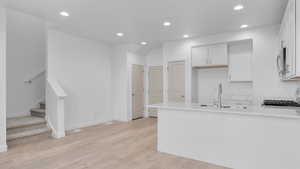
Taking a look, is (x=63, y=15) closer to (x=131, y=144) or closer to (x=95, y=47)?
(x=95, y=47)

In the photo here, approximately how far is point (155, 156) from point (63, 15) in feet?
10.6

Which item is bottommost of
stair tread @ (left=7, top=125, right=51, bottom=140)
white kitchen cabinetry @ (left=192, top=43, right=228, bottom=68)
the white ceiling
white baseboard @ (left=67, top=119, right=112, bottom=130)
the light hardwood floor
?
the light hardwood floor

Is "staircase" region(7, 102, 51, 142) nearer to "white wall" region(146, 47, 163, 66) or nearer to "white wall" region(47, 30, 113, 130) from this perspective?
"white wall" region(47, 30, 113, 130)

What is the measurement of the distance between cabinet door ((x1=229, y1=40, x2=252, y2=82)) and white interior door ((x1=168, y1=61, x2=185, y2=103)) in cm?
137

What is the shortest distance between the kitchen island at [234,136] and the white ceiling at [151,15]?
71.4 inches

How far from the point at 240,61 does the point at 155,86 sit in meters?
3.02

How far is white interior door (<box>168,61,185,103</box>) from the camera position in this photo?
5383 mm

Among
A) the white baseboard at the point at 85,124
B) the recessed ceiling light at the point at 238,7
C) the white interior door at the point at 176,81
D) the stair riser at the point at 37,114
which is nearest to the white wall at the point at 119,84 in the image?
the white baseboard at the point at 85,124

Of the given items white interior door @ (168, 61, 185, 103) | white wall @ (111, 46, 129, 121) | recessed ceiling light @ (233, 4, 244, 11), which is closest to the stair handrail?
white wall @ (111, 46, 129, 121)

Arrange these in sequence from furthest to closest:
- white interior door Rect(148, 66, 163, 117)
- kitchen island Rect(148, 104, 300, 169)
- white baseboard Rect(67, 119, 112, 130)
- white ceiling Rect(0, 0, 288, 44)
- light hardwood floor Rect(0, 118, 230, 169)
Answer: white interior door Rect(148, 66, 163, 117), white baseboard Rect(67, 119, 112, 130), white ceiling Rect(0, 0, 288, 44), light hardwood floor Rect(0, 118, 230, 169), kitchen island Rect(148, 104, 300, 169)

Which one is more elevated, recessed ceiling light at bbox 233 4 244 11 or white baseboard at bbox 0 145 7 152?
recessed ceiling light at bbox 233 4 244 11

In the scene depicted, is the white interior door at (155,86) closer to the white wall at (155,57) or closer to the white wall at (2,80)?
the white wall at (155,57)

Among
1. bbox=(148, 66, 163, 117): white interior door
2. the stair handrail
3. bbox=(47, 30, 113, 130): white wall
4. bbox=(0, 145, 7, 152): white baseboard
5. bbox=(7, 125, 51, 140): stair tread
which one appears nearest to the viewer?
bbox=(0, 145, 7, 152): white baseboard

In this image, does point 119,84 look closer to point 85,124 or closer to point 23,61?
point 85,124
